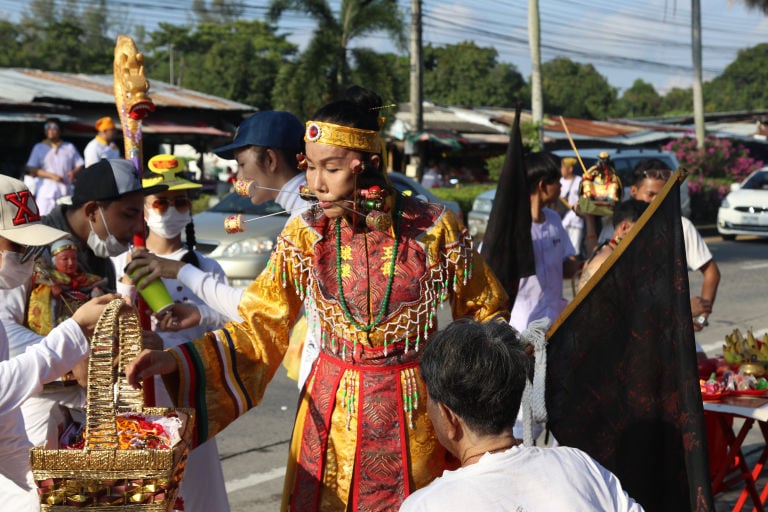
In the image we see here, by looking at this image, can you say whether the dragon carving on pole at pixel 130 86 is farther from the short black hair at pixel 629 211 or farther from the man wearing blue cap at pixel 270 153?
the short black hair at pixel 629 211

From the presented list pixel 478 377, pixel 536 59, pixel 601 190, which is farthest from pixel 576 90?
pixel 478 377

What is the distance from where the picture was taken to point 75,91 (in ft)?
78.8

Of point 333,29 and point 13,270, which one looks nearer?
point 13,270

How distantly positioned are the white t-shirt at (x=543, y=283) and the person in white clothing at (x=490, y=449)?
3.88 meters

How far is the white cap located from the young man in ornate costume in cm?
59

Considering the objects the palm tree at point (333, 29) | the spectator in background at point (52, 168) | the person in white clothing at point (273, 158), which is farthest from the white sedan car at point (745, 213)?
the person in white clothing at point (273, 158)

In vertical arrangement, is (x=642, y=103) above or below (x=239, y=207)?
above

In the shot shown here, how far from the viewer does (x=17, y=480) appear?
3.38m

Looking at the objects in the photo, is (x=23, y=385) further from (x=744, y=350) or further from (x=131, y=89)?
(x=744, y=350)

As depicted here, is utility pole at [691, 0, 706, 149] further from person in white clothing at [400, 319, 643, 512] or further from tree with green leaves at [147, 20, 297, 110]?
person in white clothing at [400, 319, 643, 512]

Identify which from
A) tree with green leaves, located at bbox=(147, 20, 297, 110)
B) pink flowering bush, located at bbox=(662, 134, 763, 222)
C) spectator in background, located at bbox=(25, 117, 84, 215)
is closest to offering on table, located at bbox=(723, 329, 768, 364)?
spectator in background, located at bbox=(25, 117, 84, 215)

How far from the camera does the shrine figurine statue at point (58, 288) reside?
12.6ft

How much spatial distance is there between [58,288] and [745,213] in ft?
58.9

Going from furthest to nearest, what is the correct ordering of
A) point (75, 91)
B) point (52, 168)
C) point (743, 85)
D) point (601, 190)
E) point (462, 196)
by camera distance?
point (743, 85), point (75, 91), point (462, 196), point (52, 168), point (601, 190)
